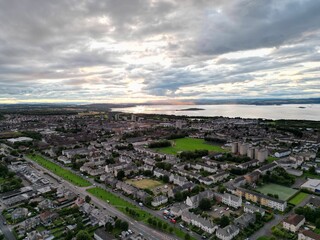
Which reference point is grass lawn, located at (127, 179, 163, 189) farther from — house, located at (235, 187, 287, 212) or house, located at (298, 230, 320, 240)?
house, located at (298, 230, 320, 240)

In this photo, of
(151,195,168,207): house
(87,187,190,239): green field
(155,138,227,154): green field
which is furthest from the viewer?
(155,138,227,154): green field

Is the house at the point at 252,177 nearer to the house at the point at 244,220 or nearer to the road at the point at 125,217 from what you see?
the house at the point at 244,220

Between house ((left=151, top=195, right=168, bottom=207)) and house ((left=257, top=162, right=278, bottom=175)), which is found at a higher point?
house ((left=257, top=162, right=278, bottom=175))

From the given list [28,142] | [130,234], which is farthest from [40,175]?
[28,142]

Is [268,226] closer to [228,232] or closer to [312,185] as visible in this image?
[228,232]

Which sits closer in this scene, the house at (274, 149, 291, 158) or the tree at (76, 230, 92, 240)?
the tree at (76, 230, 92, 240)

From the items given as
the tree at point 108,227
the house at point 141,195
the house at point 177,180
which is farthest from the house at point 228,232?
the house at point 177,180

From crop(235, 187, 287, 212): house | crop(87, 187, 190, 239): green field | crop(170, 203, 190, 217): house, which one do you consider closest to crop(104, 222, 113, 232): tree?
crop(87, 187, 190, 239): green field
